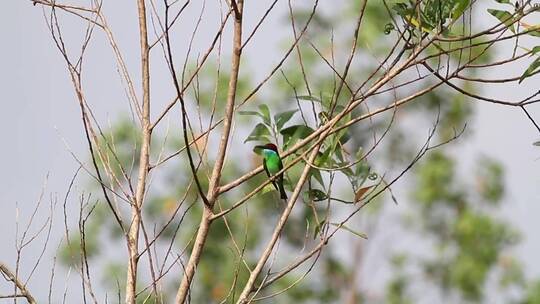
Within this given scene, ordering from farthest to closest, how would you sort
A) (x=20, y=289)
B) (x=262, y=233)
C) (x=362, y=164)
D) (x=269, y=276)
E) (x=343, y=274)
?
(x=343, y=274) → (x=262, y=233) → (x=362, y=164) → (x=269, y=276) → (x=20, y=289)

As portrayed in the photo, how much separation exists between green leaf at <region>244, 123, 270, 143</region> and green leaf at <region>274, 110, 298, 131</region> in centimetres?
3

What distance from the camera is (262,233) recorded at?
31.4 feet

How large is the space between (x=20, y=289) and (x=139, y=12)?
0.52m

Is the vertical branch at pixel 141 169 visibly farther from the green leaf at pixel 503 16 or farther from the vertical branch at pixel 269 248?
the green leaf at pixel 503 16

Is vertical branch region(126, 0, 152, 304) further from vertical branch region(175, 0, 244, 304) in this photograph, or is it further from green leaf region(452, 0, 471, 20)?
→ green leaf region(452, 0, 471, 20)

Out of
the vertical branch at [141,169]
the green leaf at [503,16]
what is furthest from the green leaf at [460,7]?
the vertical branch at [141,169]

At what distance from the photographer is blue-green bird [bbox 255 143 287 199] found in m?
2.01

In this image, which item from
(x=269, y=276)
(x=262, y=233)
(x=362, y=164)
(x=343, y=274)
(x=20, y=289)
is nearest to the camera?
(x=20, y=289)

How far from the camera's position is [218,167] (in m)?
1.74

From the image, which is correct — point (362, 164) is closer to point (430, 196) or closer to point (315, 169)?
point (315, 169)

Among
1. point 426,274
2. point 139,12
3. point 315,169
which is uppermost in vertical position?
point 426,274

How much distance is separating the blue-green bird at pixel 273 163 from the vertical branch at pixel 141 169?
0.25 metres

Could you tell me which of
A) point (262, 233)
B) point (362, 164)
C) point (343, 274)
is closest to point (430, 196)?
point (343, 274)

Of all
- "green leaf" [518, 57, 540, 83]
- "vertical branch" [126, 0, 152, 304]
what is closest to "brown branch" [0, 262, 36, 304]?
"vertical branch" [126, 0, 152, 304]
